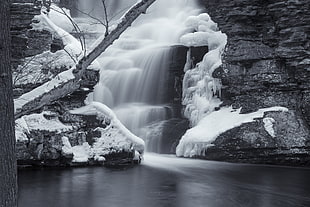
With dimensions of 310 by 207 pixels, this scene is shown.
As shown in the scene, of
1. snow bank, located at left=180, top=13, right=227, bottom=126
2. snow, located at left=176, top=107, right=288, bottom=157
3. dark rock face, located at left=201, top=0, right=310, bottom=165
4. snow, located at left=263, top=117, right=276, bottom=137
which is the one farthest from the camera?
snow bank, located at left=180, top=13, right=227, bottom=126

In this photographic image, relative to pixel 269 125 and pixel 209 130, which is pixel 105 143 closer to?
pixel 209 130

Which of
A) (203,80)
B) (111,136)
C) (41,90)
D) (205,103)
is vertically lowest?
(111,136)

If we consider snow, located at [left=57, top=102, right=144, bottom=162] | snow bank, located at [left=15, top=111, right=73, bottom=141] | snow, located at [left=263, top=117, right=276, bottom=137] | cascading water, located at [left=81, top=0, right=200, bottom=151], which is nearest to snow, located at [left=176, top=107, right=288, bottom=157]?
snow, located at [left=263, top=117, right=276, bottom=137]

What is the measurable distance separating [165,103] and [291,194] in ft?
27.1

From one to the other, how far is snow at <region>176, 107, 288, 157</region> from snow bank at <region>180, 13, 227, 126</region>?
3.98 feet

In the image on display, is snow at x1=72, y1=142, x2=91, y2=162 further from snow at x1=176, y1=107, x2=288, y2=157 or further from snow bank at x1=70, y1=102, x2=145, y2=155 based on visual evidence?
snow at x1=176, y1=107, x2=288, y2=157

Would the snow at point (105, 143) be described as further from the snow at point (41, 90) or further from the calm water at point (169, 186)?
the snow at point (41, 90)

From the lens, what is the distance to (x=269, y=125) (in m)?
12.8

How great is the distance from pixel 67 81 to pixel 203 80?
12.8 metres

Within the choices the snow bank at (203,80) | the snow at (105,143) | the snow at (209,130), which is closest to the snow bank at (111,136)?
the snow at (105,143)

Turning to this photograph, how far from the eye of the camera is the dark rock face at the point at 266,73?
12.7 metres

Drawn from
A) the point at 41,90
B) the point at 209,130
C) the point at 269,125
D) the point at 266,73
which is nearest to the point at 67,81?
the point at 41,90

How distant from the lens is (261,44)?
1444cm

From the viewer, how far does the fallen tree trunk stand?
322 cm
